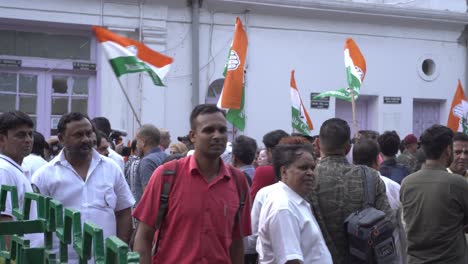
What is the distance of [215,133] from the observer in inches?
146

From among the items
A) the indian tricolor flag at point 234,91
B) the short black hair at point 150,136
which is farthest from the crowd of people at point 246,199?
the indian tricolor flag at point 234,91

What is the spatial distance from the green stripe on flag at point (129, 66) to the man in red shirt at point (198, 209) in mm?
4868

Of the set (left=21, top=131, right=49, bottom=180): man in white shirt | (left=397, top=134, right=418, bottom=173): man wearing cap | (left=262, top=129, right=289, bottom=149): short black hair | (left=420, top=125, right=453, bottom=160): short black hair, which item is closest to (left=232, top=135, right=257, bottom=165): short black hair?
(left=262, top=129, right=289, bottom=149): short black hair

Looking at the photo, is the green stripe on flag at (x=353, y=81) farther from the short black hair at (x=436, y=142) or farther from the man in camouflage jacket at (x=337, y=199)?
the man in camouflage jacket at (x=337, y=199)

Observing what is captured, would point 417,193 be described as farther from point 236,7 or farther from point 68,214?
point 236,7

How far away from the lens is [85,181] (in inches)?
176

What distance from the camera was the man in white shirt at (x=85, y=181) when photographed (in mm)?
4410

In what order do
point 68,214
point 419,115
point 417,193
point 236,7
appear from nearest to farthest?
point 68,214, point 417,193, point 236,7, point 419,115

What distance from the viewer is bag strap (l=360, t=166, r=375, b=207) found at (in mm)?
4316

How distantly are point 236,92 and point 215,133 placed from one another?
182 inches

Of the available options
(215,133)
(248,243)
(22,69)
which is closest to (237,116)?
(248,243)

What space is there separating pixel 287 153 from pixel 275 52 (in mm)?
10016

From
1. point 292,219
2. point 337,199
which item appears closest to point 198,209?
point 292,219

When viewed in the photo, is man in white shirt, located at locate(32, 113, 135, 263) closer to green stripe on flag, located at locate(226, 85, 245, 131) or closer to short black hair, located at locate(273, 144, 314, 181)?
short black hair, located at locate(273, 144, 314, 181)
